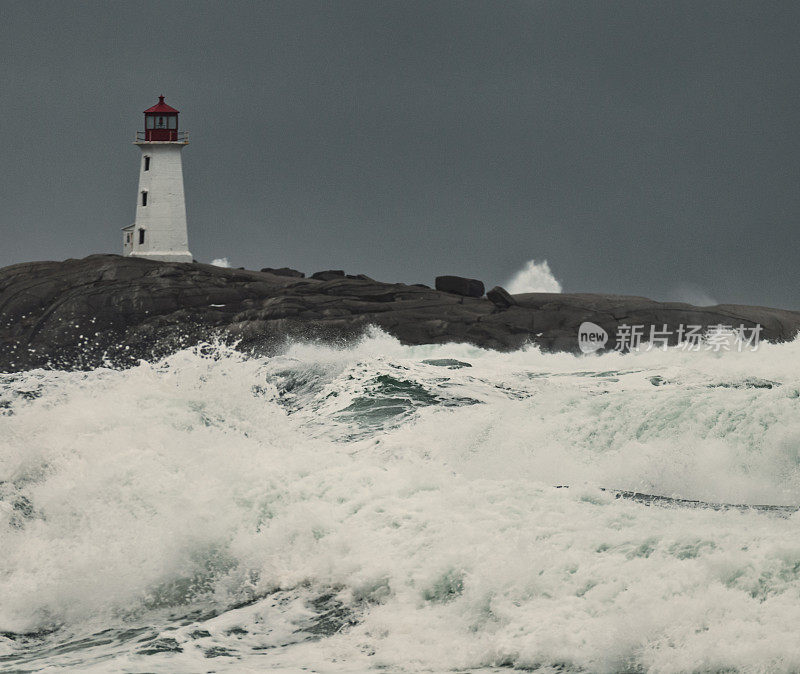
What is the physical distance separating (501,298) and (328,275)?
6.92 m

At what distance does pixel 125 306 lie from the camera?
32.4m

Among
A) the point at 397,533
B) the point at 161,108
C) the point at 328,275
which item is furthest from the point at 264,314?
the point at 397,533

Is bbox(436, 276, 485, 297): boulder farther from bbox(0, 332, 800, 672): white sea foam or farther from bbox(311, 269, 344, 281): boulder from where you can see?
bbox(0, 332, 800, 672): white sea foam

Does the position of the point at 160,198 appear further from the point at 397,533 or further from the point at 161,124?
the point at 397,533

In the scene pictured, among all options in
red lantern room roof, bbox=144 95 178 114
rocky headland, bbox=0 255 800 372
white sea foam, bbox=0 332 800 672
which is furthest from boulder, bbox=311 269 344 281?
white sea foam, bbox=0 332 800 672

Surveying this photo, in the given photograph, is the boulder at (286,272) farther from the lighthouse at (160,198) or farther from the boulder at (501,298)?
the boulder at (501,298)

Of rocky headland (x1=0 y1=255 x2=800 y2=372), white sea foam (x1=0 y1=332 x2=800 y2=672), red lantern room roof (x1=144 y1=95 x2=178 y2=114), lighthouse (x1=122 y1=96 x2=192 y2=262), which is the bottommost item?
white sea foam (x1=0 y1=332 x2=800 y2=672)

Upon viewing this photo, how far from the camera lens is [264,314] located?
31.8 meters

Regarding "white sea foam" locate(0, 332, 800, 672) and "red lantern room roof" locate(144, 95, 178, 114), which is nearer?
"white sea foam" locate(0, 332, 800, 672)

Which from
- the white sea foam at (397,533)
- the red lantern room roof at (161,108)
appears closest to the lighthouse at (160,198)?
the red lantern room roof at (161,108)

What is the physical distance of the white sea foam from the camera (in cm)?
622

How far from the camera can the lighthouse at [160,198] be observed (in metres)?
37.9

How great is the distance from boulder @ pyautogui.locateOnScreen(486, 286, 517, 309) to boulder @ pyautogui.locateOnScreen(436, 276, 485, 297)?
146 centimetres

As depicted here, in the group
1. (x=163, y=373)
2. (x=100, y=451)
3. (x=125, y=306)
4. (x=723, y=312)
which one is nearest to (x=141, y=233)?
(x=125, y=306)
